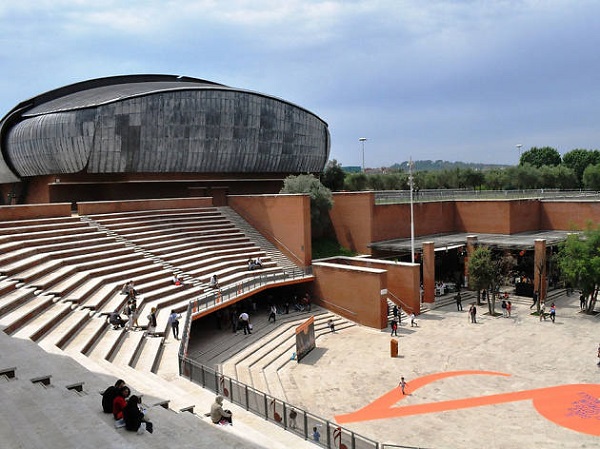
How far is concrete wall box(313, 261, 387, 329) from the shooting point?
25.3m

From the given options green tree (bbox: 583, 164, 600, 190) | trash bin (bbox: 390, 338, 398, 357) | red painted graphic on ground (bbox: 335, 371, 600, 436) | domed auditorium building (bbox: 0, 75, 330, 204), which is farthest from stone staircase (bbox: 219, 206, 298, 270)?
green tree (bbox: 583, 164, 600, 190)

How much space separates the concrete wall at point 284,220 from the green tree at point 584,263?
14.2 m

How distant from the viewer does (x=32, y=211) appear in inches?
1035

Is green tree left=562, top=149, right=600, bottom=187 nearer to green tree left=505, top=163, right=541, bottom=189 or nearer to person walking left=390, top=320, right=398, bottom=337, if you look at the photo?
green tree left=505, top=163, right=541, bottom=189

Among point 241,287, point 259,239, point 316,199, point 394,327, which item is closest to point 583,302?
point 394,327

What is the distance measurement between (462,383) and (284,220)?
1653 cm

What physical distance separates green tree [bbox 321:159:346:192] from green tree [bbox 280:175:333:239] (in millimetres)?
19425

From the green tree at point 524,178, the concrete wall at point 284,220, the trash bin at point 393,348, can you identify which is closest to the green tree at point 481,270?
the concrete wall at point 284,220

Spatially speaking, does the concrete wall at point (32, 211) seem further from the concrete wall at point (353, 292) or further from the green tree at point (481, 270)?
the green tree at point (481, 270)

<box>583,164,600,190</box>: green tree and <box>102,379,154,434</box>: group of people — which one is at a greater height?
<box>583,164,600,190</box>: green tree

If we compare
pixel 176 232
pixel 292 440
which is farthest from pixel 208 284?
pixel 292 440

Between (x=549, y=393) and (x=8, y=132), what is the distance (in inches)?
1797

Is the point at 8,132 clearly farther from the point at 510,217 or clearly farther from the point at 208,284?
the point at 510,217

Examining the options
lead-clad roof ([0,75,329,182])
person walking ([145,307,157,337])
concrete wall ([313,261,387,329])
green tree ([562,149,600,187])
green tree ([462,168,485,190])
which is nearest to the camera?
person walking ([145,307,157,337])
